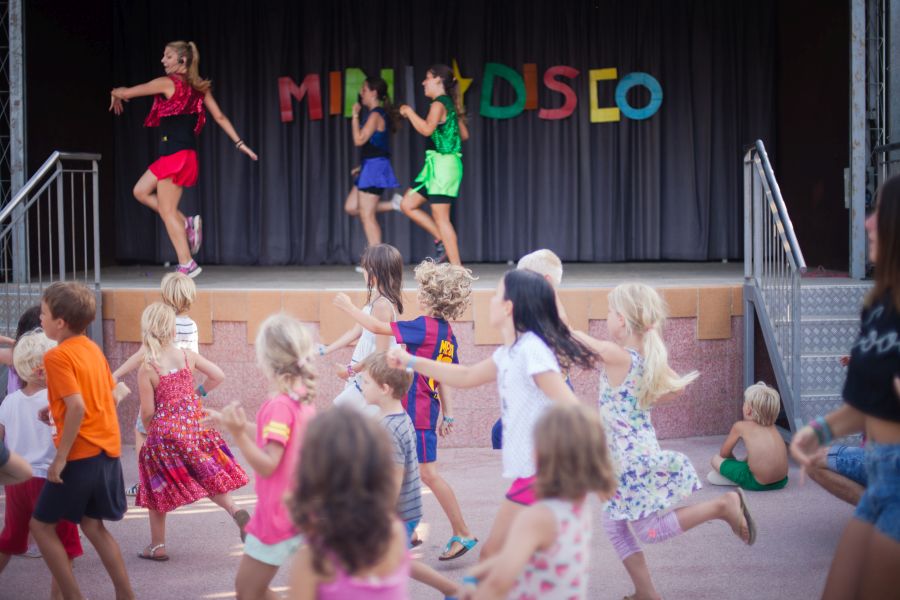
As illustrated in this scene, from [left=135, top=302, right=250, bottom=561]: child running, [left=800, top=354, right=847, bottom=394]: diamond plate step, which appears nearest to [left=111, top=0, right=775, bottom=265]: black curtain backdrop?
[left=800, top=354, right=847, bottom=394]: diamond plate step

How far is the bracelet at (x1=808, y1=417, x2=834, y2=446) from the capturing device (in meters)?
3.21

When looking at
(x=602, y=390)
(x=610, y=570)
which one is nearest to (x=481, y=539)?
(x=610, y=570)

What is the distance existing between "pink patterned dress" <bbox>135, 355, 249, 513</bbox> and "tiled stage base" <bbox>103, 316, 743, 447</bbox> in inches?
83.9

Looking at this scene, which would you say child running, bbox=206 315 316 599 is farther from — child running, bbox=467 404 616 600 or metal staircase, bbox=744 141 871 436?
metal staircase, bbox=744 141 871 436

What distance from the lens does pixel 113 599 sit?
14.6ft

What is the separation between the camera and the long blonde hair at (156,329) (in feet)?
16.2

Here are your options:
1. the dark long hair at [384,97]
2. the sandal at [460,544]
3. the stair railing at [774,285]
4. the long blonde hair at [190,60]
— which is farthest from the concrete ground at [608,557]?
the dark long hair at [384,97]

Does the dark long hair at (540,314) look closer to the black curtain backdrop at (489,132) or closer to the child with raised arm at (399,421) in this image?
the child with raised arm at (399,421)

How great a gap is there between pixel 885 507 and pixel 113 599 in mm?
3029

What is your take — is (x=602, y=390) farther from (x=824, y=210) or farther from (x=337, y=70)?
(x=337, y=70)

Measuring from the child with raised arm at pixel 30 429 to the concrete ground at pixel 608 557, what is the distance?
32 centimetres

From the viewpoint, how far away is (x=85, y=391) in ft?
13.4

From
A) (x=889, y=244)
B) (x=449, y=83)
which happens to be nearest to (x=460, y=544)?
(x=889, y=244)

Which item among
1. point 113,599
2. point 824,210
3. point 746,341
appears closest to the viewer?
point 113,599
